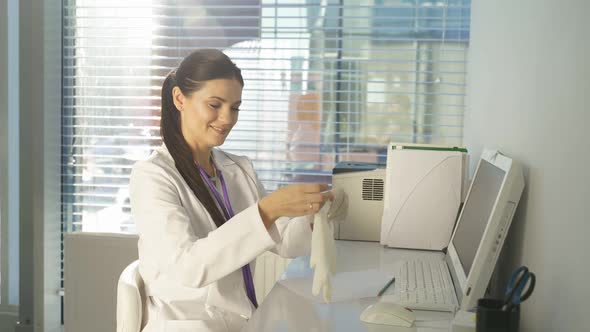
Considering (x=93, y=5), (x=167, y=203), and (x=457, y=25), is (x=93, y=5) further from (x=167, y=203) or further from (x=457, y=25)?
(x=167, y=203)

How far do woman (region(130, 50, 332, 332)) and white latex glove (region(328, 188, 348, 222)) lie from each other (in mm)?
115

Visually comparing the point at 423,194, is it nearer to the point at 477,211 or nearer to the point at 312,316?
the point at 477,211

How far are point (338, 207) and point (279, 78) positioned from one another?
6.05ft

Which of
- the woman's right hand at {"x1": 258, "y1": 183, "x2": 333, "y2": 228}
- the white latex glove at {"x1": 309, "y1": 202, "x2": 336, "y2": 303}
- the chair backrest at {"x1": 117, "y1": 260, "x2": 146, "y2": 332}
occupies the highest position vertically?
the woman's right hand at {"x1": 258, "y1": 183, "x2": 333, "y2": 228}

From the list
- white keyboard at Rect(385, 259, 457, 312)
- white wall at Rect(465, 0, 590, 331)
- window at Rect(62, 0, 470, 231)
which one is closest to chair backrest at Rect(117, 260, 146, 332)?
white keyboard at Rect(385, 259, 457, 312)

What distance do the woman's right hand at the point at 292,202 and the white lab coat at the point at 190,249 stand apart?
30 mm

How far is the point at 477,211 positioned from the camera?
5.97ft

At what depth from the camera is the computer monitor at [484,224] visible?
1.46 metres

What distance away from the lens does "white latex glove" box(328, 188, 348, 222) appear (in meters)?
1.83

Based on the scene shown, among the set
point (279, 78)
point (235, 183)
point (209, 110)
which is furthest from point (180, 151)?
point (279, 78)

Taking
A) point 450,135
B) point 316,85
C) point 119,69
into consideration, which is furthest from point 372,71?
point 119,69

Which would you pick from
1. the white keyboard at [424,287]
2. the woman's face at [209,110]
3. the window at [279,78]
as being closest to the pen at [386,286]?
the white keyboard at [424,287]

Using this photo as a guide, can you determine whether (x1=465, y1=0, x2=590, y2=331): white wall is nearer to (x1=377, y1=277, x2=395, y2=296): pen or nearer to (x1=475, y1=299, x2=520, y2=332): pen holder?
(x1=475, y1=299, x2=520, y2=332): pen holder

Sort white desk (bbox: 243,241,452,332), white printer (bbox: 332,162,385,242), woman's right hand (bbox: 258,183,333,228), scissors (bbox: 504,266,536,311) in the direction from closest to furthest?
1. scissors (bbox: 504,266,536,311)
2. white desk (bbox: 243,241,452,332)
3. woman's right hand (bbox: 258,183,333,228)
4. white printer (bbox: 332,162,385,242)
